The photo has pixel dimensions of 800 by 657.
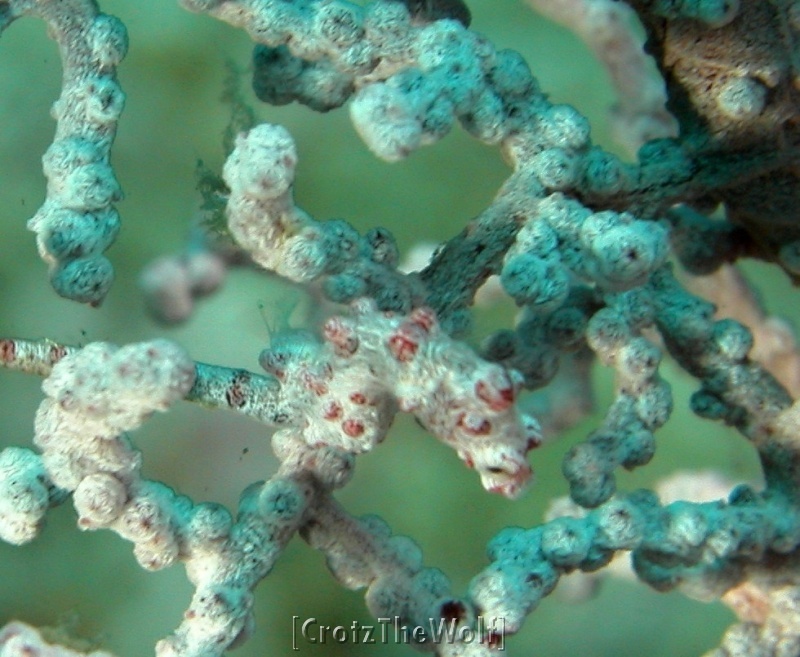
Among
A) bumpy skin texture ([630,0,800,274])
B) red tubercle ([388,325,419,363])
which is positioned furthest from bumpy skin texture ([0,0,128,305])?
bumpy skin texture ([630,0,800,274])

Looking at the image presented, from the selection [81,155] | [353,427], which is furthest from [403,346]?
[81,155]

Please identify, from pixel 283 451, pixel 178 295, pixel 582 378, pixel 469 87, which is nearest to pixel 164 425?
pixel 178 295

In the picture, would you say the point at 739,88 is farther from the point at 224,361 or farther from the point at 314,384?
the point at 224,361

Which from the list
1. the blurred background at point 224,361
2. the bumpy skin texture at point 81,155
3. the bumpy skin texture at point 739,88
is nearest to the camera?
the bumpy skin texture at point 81,155

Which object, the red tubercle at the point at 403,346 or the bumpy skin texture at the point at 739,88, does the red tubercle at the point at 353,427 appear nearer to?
the red tubercle at the point at 403,346

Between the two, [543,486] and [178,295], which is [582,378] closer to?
[543,486]

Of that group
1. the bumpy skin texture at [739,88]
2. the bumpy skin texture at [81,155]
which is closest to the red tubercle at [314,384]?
the bumpy skin texture at [81,155]

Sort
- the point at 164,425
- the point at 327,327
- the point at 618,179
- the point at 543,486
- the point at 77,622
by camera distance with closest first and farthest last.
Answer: the point at 327,327 < the point at 618,179 < the point at 77,622 < the point at 164,425 < the point at 543,486
